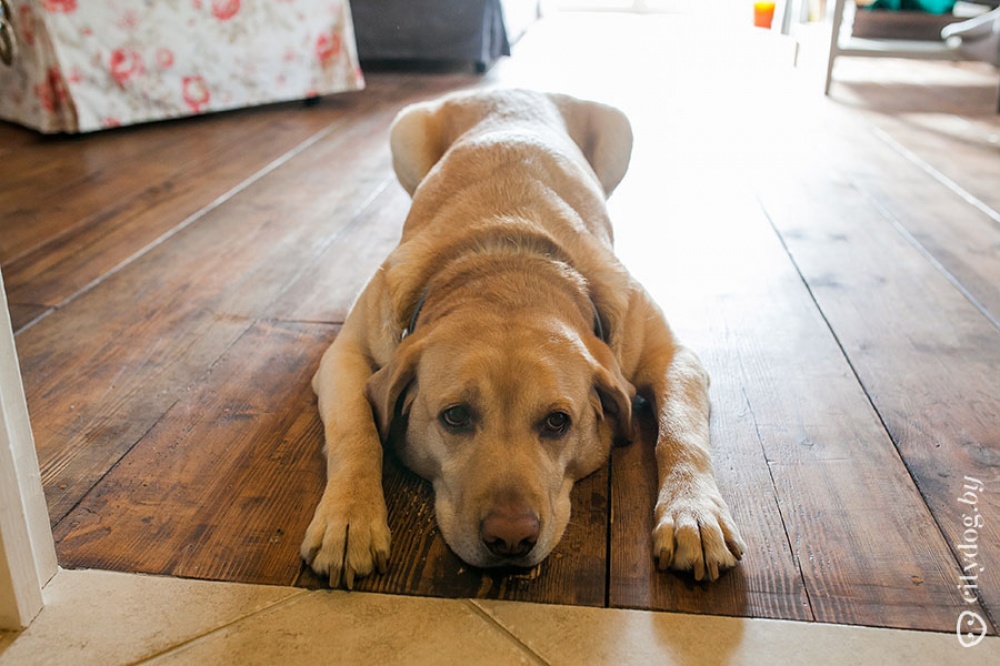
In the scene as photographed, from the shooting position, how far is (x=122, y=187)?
4012 mm

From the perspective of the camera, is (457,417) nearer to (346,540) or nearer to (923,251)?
(346,540)

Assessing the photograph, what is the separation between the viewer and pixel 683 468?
1.79m

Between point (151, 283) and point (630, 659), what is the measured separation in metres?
2.15

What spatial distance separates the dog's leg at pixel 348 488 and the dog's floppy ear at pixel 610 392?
469 millimetres

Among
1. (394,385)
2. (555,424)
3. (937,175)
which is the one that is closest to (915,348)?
(555,424)

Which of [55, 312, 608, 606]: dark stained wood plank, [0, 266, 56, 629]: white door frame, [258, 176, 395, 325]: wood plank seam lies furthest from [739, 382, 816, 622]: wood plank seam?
[0, 266, 56, 629]: white door frame

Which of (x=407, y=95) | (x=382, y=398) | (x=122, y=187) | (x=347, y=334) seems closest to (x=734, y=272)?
(x=347, y=334)

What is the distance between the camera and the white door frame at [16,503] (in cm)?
140

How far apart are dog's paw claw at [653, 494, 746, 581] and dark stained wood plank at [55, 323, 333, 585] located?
0.67 m

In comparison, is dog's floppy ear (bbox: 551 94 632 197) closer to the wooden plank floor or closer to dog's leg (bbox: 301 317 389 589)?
the wooden plank floor

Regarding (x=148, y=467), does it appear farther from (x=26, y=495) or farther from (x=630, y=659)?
(x=630, y=659)

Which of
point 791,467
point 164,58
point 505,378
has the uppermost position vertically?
point 164,58

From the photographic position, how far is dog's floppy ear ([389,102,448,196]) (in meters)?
2.96

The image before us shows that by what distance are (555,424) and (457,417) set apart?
0.18 meters
